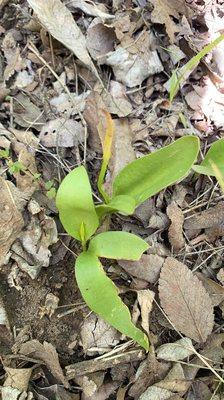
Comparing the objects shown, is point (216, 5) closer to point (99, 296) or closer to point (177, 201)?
A: point (177, 201)

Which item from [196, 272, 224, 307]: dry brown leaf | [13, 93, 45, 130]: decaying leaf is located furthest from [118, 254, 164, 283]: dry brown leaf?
[13, 93, 45, 130]: decaying leaf

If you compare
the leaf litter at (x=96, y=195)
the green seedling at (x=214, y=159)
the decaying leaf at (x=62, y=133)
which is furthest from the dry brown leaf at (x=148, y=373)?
the decaying leaf at (x=62, y=133)

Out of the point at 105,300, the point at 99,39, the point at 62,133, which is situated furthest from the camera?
the point at 99,39

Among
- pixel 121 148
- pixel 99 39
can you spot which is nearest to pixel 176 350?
pixel 121 148

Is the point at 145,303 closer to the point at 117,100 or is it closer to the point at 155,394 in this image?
the point at 155,394

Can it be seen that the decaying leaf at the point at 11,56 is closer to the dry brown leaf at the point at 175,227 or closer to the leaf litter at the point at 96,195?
the leaf litter at the point at 96,195

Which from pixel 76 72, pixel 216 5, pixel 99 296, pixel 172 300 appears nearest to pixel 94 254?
pixel 99 296

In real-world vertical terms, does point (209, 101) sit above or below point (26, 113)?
below

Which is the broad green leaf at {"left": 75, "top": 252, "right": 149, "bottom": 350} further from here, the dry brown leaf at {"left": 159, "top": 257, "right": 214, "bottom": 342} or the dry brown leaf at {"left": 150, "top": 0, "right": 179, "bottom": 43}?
the dry brown leaf at {"left": 150, "top": 0, "right": 179, "bottom": 43}

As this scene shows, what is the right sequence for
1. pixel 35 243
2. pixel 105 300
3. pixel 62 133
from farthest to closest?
pixel 62 133, pixel 35 243, pixel 105 300

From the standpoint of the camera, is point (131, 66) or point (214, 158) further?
point (131, 66)
